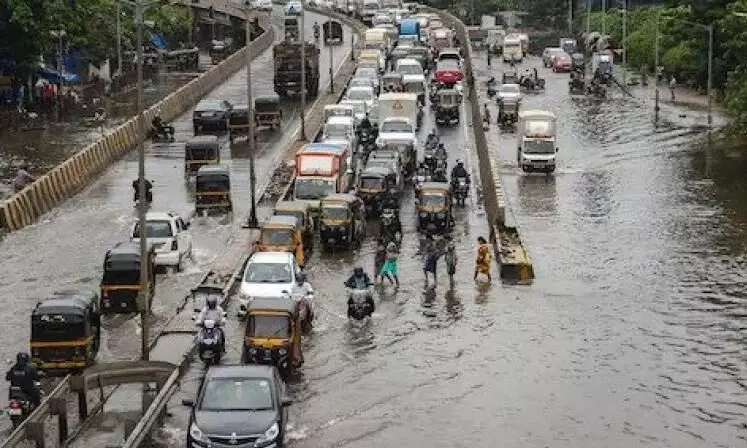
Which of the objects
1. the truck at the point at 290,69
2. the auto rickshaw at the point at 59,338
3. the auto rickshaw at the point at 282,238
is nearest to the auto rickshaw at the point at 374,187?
the auto rickshaw at the point at 282,238

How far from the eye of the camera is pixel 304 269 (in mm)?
40500

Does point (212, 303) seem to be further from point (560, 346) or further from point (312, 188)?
point (312, 188)

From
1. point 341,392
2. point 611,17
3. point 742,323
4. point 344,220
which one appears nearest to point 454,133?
point 344,220

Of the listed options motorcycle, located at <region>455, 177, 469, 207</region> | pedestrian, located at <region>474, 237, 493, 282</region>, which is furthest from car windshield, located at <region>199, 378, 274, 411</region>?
motorcycle, located at <region>455, 177, 469, 207</region>

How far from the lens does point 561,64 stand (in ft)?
326

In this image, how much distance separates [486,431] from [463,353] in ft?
18.2

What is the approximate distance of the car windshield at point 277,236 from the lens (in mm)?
39281

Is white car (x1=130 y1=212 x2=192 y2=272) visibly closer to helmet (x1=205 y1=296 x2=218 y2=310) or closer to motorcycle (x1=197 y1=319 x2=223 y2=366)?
helmet (x1=205 y1=296 x2=218 y2=310)

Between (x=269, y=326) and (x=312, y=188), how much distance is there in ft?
59.5

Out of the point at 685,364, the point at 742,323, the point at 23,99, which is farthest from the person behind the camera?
the point at 23,99

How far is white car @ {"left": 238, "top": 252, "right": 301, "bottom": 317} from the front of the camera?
3409 cm

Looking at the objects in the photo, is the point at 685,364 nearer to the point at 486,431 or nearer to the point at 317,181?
the point at 486,431

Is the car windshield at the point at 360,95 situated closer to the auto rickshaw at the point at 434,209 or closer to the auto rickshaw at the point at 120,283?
the auto rickshaw at the point at 434,209

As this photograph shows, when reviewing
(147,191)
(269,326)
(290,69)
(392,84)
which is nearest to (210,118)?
(290,69)
